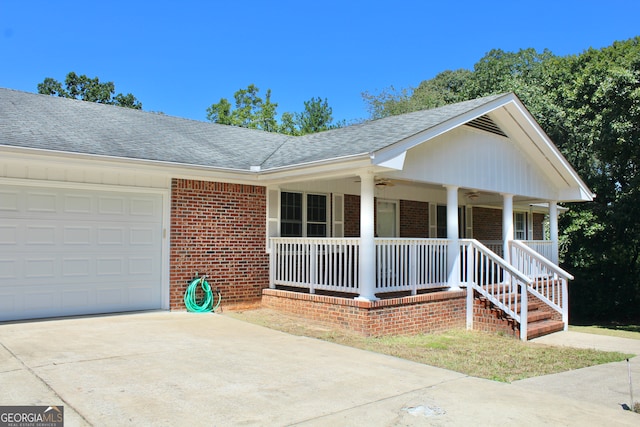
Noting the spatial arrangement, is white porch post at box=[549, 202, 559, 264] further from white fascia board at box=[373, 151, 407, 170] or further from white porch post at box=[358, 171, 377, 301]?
white fascia board at box=[373, 151, 407, 170]

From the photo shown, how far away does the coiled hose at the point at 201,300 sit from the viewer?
10.3m

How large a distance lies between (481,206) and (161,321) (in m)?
12.0

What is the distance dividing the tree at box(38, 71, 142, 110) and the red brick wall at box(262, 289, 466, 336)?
3262 cm

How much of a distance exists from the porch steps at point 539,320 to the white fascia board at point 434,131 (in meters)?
3.36

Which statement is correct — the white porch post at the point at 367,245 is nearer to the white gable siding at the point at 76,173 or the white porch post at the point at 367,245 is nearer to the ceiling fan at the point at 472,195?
the white gable siding at the point at 76,173

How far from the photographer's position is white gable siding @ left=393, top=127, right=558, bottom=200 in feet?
34.0

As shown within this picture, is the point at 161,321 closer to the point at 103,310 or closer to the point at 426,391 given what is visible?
the point at 103,310

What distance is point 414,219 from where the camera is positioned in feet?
48.4

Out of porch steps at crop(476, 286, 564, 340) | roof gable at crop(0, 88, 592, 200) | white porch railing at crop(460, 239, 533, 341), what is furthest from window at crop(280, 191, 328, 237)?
porch steps at crop(476, 286, 564, 340)

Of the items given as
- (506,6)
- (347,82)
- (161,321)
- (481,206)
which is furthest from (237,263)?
(347,82)

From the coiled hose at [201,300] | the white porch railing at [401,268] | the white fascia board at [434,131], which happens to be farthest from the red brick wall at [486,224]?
the coiled hose at [201,300]

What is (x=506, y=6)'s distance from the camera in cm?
2050

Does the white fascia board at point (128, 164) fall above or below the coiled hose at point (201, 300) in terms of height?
above

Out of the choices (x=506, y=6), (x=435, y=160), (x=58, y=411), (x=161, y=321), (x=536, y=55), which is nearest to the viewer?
(x=58, y=411)
